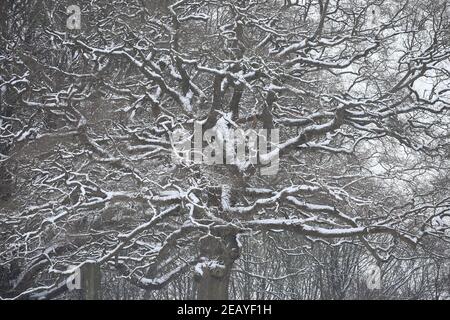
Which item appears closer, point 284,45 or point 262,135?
point 262,135

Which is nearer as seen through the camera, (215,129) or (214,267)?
(214,267)

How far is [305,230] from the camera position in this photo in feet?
41.2

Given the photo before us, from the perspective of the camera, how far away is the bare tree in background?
12320 millimetres

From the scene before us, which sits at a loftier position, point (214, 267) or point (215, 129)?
point (215, 129)

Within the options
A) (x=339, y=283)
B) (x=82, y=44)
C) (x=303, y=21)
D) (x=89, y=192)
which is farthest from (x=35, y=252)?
(x=339, y=283)

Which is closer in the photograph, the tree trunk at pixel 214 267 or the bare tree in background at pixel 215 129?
the bare tree in background at pixel 215 129

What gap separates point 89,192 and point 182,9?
4805 mm

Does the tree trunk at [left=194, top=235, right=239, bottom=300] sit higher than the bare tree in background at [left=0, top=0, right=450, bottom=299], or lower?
lower

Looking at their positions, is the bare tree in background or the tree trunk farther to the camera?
the tree trunk

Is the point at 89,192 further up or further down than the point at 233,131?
further down

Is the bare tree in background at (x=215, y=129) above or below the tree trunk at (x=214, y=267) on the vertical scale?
above

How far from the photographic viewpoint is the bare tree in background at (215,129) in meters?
12.3

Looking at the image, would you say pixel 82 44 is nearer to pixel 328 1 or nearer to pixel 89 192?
pixel 89 192

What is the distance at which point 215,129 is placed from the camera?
1289 cm
